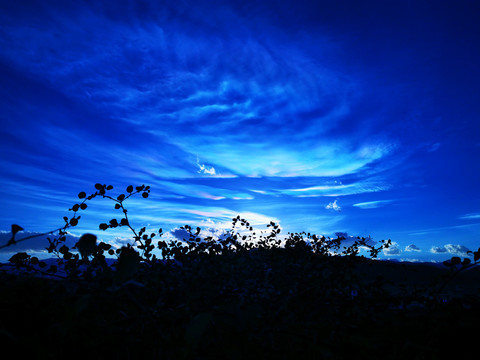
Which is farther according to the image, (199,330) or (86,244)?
(86,244)

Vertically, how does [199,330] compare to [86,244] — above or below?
below

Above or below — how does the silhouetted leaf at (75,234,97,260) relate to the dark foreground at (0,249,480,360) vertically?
above

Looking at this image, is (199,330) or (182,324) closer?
(199,330)

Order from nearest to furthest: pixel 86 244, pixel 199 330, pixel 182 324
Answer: pixel 199 330, pixel 86 244, pixel 182 324

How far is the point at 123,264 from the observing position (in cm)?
121

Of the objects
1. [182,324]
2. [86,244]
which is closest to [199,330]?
[86,244]

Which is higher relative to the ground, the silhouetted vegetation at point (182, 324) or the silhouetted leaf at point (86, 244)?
the silhouetted leaf at point (86, 244)

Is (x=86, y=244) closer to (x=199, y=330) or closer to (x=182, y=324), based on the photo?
(x=199, y=330)

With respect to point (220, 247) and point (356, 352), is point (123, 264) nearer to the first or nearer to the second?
point (356, 352)

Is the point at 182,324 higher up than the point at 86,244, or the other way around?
the point at 86,244

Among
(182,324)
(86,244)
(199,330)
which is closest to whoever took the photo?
(199,330)

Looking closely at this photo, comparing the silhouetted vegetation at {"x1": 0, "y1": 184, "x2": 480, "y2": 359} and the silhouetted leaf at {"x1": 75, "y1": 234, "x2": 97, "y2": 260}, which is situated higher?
the silhouetted leaf at {"x1": 75, "y1": 234, "x2": 97, "y2": 260}

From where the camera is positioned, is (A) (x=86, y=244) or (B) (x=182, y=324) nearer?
(A) (x=86, y=244)

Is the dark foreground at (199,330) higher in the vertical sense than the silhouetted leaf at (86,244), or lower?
lower
